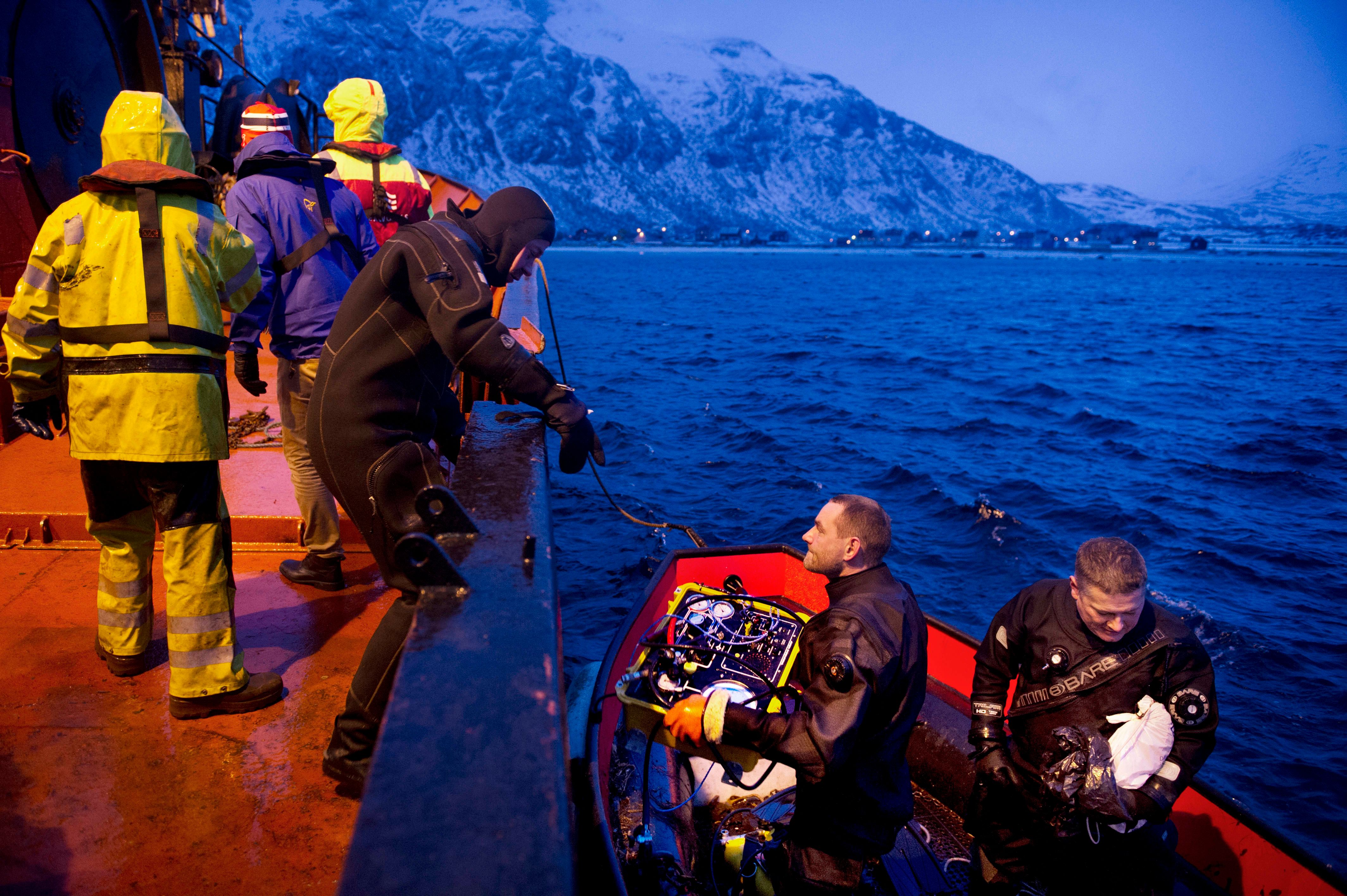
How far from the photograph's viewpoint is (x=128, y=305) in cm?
287

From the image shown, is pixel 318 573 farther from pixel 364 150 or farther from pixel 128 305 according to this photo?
pixel 364 150

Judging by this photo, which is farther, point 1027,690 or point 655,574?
point 655,574

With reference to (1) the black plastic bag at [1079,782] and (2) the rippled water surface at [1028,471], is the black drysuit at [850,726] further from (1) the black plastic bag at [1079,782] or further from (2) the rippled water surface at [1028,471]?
(2) the rippled water surface at [1028,471]

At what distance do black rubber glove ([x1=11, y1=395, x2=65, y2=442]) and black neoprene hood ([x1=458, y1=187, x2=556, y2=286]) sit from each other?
1.75 metres

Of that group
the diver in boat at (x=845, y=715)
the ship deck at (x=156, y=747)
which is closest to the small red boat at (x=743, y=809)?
the diver in boat at (x=845, y=715)

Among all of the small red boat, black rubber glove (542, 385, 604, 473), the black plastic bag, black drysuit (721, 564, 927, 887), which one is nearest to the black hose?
the small red boat

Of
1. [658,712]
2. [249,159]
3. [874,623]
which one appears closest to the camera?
[874,623]

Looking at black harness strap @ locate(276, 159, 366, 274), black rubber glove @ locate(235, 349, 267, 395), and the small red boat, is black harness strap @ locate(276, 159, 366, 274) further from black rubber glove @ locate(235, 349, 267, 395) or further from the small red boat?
the small red boat

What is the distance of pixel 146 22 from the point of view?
8844mm

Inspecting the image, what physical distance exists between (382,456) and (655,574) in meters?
2.36

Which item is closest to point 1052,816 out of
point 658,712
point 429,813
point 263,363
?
point 658,712

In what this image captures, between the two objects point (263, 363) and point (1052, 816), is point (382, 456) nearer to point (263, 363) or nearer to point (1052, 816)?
point (1052, 816)

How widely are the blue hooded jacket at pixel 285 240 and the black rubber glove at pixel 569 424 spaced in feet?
5.44

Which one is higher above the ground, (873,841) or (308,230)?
(308,230)
